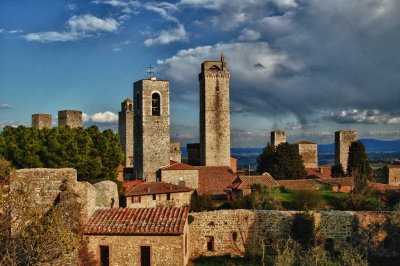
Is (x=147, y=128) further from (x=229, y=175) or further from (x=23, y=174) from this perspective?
(x=23, y=174)

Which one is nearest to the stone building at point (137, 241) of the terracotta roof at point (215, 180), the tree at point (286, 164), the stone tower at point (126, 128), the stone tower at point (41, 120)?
the terracotta roof at point (215, 180)

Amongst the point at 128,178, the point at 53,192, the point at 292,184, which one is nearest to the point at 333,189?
the point at 292,184

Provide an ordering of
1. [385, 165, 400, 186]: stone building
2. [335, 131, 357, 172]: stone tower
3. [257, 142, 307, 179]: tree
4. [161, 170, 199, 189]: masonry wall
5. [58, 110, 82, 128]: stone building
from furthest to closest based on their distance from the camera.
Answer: [335, 131, 357, 172]: stone tower < [385, 165, 400, 186]: stone building < [257, 142, 307, 179]: tree < [161, 170, 199, 189]: masonry wall < [58, 110, 82, 128]: stone building

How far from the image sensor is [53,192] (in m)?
14.8

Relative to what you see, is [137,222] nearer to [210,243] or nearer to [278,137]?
[210,243]

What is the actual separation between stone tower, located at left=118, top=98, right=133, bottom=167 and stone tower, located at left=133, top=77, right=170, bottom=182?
1992 cm

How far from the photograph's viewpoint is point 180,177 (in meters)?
42.7

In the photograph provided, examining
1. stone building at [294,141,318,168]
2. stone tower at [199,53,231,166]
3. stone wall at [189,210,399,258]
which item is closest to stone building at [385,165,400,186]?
stone building at [294,141,318,168]

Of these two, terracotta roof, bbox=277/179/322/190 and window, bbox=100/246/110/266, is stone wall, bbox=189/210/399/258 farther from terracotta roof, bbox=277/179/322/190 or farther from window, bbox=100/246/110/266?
terracotta roof, bbox=277/179/322/190

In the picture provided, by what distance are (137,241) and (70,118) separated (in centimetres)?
2706

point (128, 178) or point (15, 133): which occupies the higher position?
point (15, 133)

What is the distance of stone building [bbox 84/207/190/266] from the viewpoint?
1530 cm

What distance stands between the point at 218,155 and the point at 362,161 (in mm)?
18786

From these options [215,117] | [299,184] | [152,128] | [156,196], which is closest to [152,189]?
[156,196]
